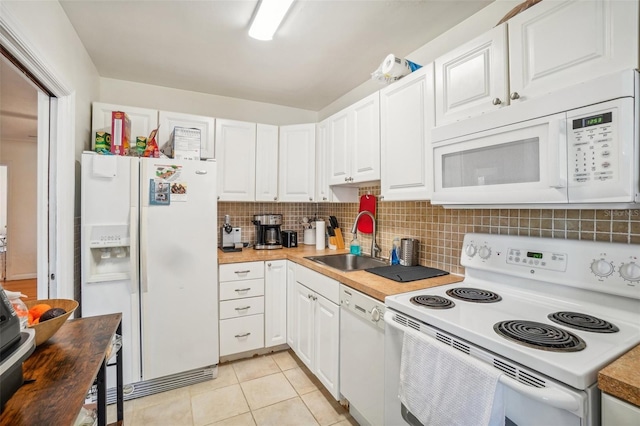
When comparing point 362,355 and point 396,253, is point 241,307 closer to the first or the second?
point 362,355

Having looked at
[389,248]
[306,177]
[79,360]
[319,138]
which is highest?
[319,138]

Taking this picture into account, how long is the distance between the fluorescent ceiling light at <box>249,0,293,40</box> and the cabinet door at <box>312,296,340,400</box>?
5.72 ft

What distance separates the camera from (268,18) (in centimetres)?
167

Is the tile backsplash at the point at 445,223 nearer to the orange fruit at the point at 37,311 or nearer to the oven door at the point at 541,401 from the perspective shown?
the oven door at the point at 541,401

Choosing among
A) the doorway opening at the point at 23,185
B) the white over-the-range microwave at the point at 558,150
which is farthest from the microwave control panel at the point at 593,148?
the doorway opening at the point at 23,185

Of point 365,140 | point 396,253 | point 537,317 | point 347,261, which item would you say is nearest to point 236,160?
point 365,140

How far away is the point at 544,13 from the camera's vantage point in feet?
3.55

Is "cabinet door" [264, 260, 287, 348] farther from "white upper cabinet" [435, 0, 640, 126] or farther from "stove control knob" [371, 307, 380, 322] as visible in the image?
"white upper cabinet" [435, 0, 640, 126]

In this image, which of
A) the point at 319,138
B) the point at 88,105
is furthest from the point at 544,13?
A: the point at 88,105

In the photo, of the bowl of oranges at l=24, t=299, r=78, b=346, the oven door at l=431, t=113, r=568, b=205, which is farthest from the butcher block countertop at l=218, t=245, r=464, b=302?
the bowl of oranges at l=24, t=299, r=78, b=346

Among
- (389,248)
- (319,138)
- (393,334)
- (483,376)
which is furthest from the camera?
(319,138)

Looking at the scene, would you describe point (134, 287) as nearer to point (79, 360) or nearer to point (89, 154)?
point (89, 154)

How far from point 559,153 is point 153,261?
7.39ft

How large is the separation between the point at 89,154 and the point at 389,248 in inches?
85.4
